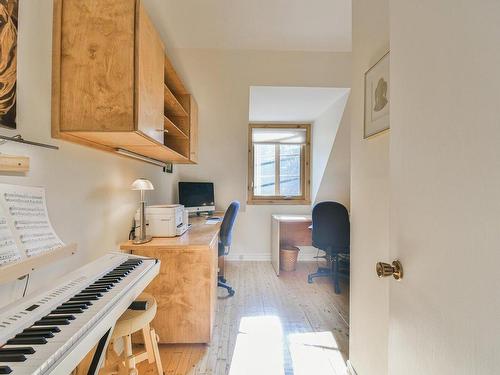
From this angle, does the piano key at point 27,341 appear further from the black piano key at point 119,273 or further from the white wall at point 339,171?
the white wall at point 339,171

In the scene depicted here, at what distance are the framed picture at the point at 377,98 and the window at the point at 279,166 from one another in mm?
2550

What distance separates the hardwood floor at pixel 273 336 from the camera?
156cm

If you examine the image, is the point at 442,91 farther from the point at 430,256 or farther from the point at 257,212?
the point at 257,212

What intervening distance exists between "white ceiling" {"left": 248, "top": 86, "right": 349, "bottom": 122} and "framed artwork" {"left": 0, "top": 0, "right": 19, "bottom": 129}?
6.01 ft

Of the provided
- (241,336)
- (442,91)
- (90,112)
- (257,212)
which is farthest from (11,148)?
(257,212)

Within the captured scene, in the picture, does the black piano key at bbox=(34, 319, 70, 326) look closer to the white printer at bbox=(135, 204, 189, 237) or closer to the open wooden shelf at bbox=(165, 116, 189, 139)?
the white printer at bbox=(135, 204, 189, 237)

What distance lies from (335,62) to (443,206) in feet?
7.23

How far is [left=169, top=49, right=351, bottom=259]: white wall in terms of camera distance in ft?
7.38

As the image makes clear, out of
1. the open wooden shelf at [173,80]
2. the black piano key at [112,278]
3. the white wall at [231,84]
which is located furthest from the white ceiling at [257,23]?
the black piano key at [112,278]

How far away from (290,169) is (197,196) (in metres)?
1.58

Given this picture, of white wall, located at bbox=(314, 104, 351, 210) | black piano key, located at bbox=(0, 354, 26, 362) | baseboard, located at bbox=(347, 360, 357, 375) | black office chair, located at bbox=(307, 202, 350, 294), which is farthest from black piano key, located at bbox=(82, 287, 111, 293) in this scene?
white wall, located at bbox=(314, 104, 351, 210)

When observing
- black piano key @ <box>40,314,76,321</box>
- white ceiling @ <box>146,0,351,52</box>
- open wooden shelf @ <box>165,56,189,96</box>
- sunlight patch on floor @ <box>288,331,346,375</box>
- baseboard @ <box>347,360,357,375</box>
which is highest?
white ceiling @ <box>146,0,351,52</box>

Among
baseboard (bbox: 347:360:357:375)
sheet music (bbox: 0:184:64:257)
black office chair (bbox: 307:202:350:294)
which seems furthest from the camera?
black office chair (bbox: 307:202:350:294)

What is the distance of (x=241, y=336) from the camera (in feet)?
6.09
